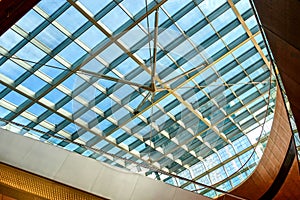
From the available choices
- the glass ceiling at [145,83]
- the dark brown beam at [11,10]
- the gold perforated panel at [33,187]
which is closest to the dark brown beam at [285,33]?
the glass ceiling at [145,83]

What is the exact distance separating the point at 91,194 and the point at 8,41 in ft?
24.2

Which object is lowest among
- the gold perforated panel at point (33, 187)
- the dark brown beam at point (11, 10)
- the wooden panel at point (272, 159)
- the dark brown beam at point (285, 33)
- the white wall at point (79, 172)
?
the gold perforated panel at point (33, 187)

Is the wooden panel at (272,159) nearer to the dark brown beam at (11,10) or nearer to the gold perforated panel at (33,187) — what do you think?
the gold perforated panel at (33,187)

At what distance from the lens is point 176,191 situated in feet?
39.8

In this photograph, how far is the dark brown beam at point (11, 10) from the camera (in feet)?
20.9

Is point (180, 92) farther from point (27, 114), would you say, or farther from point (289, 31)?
point (27, 114)

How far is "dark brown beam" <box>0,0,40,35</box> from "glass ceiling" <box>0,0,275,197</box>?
6.12 ft

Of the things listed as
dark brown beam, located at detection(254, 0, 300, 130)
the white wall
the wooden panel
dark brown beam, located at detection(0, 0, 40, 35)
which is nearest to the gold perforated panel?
the white wall

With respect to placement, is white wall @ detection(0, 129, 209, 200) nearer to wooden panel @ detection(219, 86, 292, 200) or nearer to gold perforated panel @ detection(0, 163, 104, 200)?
gold perforated panel @ detection(0, 163, 104, 200)

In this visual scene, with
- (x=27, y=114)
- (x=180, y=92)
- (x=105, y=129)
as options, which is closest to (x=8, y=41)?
(x=27, y=114)

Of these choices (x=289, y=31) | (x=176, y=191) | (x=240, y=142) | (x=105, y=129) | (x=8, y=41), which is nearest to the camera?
(x=289, y=31)

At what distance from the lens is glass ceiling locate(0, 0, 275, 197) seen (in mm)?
8797

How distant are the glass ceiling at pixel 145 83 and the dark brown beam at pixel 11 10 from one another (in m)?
1.87

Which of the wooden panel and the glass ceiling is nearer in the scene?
the glass ceiling
